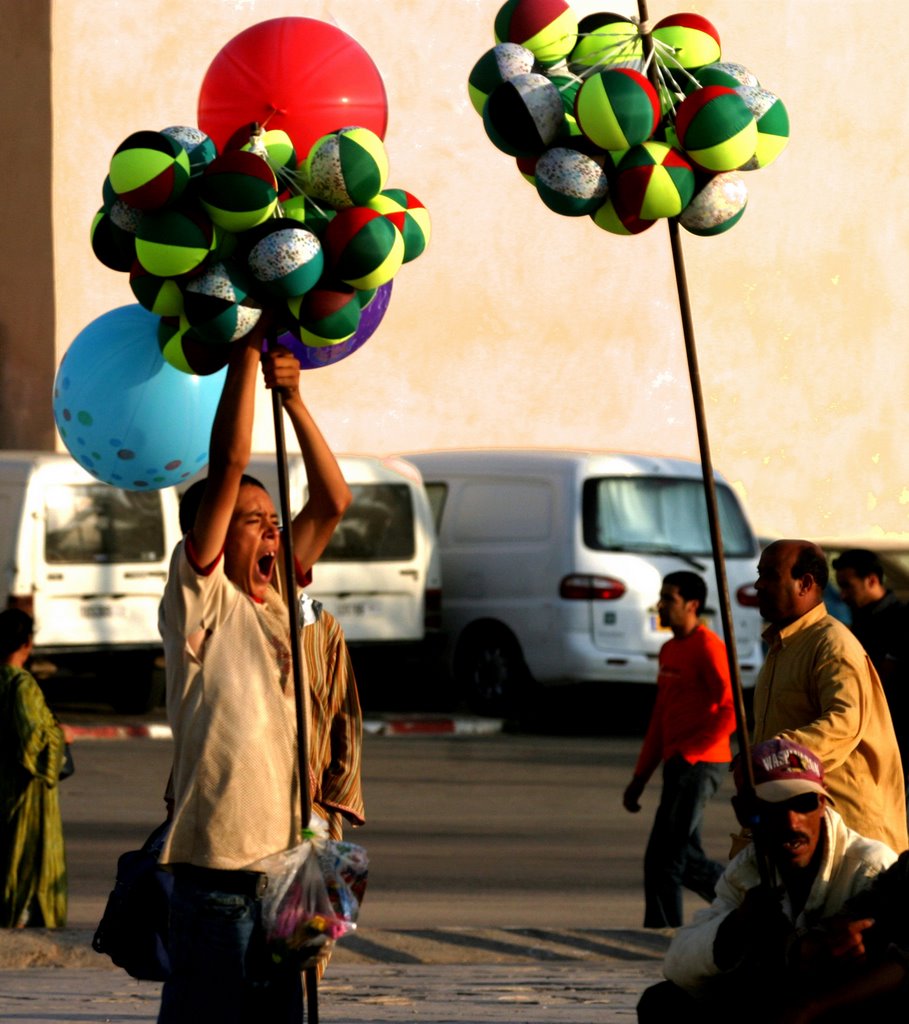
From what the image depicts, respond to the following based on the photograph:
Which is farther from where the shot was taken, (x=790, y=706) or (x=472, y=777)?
(x=472, y=777)

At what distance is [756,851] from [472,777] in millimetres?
9901

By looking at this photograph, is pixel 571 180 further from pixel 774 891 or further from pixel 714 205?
pixel 774 891

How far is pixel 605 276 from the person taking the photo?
1047 inches

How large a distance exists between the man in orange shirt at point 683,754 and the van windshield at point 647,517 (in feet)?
26.7

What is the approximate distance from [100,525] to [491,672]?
3222mm

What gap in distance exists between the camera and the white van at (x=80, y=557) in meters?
17.2

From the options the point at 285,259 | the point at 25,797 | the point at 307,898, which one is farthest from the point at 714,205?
the point at 25,797

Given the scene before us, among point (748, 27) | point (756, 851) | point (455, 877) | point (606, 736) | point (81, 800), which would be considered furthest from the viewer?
point (748, 27)

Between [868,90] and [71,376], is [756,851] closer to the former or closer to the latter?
[71,376]

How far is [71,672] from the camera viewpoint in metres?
18.5

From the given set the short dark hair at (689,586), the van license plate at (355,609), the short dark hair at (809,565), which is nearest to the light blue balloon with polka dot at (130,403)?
the short dark hair at (809,565)

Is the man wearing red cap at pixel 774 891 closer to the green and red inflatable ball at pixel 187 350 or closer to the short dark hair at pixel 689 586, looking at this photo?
the green and red inflatable ball at pixel 187 350

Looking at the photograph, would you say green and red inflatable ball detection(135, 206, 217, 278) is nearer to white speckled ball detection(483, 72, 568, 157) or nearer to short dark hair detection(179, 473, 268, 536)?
short dark hair detection(179, 473, 268, 536)

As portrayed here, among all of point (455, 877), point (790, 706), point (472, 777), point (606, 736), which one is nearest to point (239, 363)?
point (790, 706)
